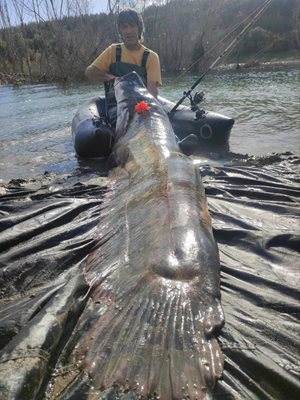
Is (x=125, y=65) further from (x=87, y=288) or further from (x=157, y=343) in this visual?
(x=157, y=343)

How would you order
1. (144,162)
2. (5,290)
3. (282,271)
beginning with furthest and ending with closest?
(144,162)
(282,271)
(5,290)

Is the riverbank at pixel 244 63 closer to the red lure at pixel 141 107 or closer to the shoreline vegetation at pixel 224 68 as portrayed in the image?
the shoreline vegetation at pixel 224 68

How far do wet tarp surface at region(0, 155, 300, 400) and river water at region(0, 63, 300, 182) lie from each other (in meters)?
2.29

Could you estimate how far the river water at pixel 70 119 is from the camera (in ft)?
22.3

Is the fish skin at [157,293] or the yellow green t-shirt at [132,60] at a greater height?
the yellow green t-shirt at [132,60]

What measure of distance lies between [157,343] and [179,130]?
5.78 m

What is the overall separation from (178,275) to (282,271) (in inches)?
34.2

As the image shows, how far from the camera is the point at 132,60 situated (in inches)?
275

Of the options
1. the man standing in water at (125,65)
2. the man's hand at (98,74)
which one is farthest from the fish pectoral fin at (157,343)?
the man's hand at (98,74)

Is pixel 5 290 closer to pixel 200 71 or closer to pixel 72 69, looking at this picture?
pixel 72 69

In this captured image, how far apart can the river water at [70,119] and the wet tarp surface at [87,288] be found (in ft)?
7.53

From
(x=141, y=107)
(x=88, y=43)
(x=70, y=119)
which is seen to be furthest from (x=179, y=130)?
(x=88, y=43)

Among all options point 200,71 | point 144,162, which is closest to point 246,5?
point 200,71

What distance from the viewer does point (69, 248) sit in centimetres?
298
